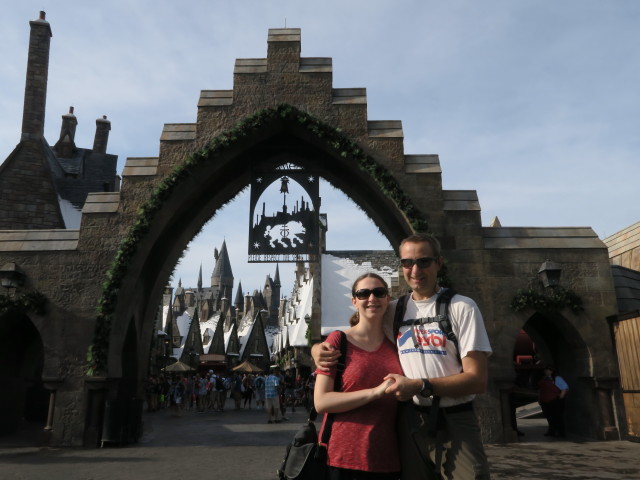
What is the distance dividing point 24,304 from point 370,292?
935cm

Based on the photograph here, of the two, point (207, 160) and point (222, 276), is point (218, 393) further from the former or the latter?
point (222, 276)

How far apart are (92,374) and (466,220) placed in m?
7.63

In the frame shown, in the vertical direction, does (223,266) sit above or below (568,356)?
above

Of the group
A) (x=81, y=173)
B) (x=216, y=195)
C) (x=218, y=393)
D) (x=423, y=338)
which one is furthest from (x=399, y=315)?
(x=81, y=173)

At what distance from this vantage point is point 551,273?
10.3 metres

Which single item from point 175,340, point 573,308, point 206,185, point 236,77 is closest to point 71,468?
point 206,185

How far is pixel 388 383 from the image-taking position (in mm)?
2717

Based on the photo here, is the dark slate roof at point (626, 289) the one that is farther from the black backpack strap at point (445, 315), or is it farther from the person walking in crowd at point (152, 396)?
the person walking in crowd at point (152, 396)

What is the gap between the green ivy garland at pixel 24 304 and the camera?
10320mm

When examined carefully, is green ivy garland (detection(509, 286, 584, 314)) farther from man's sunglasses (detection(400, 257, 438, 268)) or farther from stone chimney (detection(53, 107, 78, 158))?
stone chimney (detection(53, 107, 78, 158))

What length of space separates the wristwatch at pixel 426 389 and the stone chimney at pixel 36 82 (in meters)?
Answer: 21.1

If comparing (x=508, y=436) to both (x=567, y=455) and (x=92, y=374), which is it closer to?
(x=567, y=455)

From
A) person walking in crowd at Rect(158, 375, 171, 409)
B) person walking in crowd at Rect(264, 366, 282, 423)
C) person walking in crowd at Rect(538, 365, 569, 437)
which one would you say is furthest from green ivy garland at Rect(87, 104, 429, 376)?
person walking in crowd at Rect(158, 375, 171, 409)

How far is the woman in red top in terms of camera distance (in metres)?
2.79
